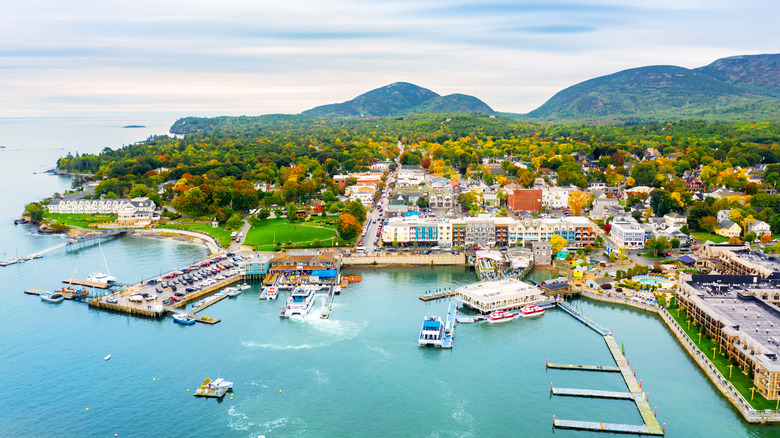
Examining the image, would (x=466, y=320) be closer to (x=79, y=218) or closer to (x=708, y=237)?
(x=708, y=237)

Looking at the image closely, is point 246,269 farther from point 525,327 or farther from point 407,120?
point 407,120

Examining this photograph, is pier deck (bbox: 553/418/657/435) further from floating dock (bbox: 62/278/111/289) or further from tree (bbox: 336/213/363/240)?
floating dock (bbox: 62/278/111/289)

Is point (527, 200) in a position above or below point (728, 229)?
above

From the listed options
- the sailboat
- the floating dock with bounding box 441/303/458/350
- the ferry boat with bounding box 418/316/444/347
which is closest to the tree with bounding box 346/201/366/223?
the floating dock with bounding box 441/303/458/350

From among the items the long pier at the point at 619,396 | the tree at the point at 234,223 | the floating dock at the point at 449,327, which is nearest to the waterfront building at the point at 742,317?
the long pier at the point at 619,396

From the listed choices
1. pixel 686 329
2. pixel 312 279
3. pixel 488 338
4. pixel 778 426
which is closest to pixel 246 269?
pixel 312 279

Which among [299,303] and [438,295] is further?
[438,295]

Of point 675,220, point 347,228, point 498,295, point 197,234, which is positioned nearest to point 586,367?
point 498,295
